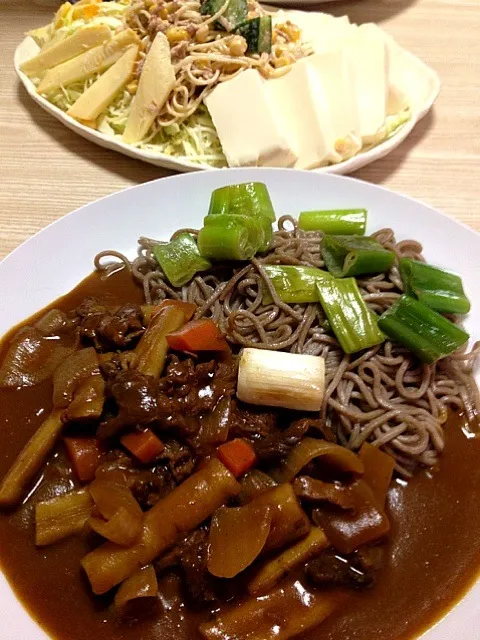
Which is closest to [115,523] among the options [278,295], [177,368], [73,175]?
[177,368]

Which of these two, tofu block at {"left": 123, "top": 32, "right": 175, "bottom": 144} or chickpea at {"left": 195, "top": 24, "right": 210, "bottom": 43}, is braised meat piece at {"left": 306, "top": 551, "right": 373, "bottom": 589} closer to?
tofu block at {"left": 123, "top": 32, "right": 175, "bottom": 144}

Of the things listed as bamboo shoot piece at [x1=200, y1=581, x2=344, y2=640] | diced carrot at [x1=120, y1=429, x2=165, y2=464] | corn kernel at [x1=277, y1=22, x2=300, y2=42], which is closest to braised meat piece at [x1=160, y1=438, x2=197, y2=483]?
diced carrot at [x1=120, y1=429, x2=165, y2=464]

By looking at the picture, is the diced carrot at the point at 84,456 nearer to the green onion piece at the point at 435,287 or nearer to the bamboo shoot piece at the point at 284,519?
the bamboo shoot piece at the point at 284,519

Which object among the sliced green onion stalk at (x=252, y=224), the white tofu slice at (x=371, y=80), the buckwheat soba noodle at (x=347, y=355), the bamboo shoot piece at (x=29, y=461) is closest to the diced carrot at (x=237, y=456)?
the buckwheat soba noodle at (x=347, y=355)

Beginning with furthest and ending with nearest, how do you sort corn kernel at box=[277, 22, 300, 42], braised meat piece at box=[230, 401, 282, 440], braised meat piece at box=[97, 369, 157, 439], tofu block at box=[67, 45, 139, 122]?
corn kernel at box=[277, 22, 300, 42] < tofu block at box=[67, 45, 139, 122] < braised meat piece at box=[230, 401, 282, 440] < braised meat piece at box=[97, 369, 157, 439]

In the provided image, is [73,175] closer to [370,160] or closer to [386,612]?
[370,160]

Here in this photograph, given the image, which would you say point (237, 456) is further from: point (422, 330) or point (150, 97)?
point (150, 97)
